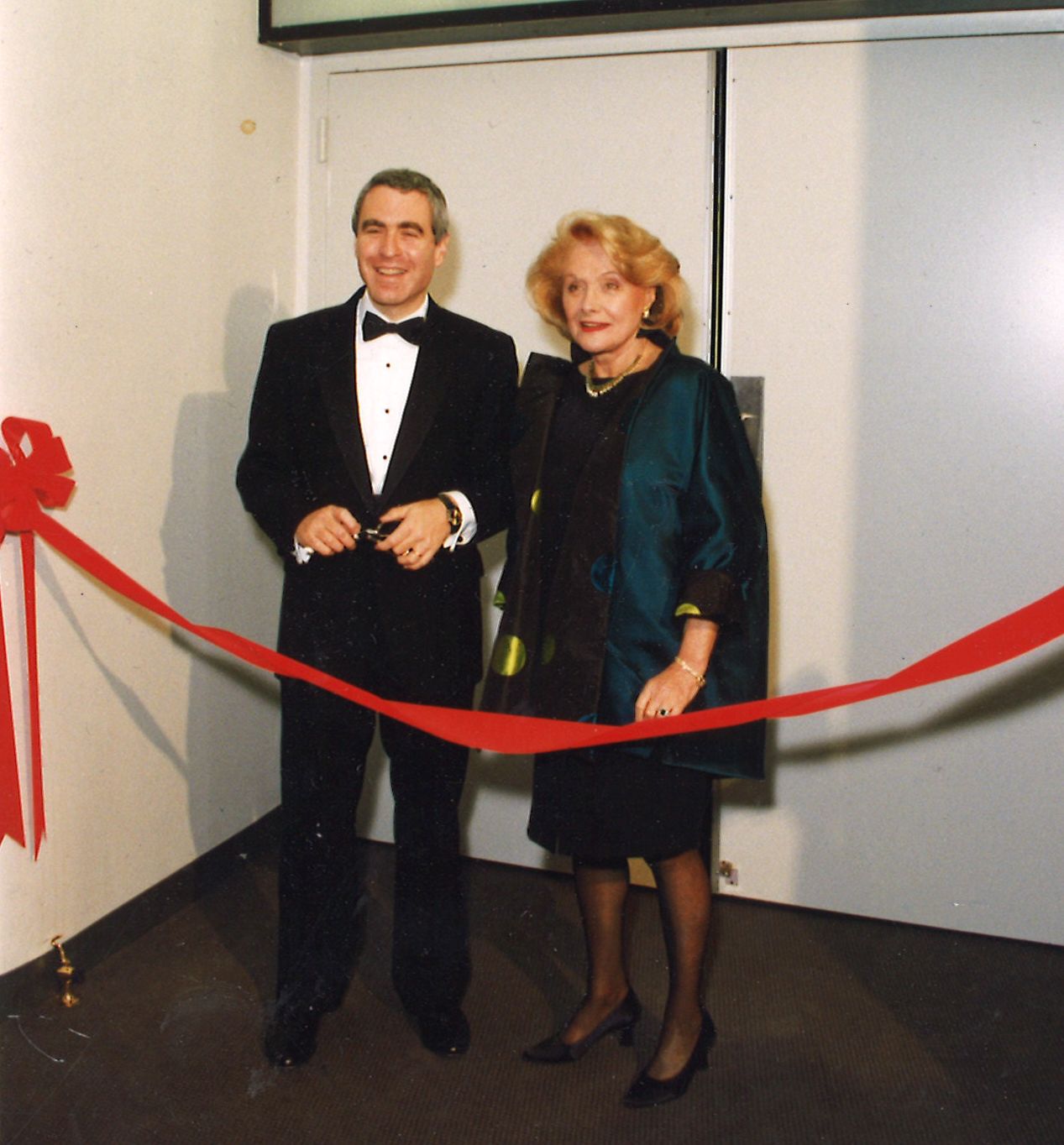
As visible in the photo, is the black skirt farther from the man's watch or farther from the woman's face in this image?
the woman's face

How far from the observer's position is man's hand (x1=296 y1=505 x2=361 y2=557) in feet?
6.54

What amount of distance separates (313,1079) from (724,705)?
3.45 feet

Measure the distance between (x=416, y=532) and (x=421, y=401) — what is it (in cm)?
27

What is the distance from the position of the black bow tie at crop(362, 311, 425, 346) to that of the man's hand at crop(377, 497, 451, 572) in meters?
0.33

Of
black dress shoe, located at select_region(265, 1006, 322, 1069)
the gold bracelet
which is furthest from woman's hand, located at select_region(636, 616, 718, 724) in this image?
black dress shoe, located at select_region(265, 1006, 322, 1069)

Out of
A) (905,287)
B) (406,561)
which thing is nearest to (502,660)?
(406,561)

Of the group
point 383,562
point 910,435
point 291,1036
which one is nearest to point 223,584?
point 383,562

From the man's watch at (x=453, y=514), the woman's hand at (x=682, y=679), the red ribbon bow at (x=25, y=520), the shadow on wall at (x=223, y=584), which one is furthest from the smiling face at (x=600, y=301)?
the shadow on wall at (x=223, y=584)

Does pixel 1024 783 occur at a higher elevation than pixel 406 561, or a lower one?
lower

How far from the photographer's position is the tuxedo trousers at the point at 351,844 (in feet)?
7.06

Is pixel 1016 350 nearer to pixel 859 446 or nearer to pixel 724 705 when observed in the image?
pixel 859 446

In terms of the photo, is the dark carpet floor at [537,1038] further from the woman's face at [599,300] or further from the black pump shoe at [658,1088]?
the woman's face at [599,300]

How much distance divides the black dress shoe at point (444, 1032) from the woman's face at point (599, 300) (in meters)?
1.32

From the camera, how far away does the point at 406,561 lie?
2.01 meters
